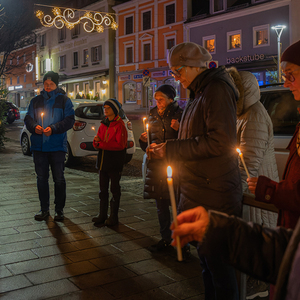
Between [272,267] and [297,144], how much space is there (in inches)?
36.2

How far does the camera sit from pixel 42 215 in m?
5.57

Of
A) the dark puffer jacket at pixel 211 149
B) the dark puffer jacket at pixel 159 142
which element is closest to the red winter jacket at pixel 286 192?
the dark puffer jacket at pixel 211 149

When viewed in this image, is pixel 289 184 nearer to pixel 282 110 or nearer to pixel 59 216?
pixel 282 110

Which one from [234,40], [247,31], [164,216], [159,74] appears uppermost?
[247,31]

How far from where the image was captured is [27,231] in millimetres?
5000

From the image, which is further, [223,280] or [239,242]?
[223,280]

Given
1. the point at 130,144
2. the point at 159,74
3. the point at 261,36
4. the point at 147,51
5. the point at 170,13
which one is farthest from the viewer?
the point at 147,51

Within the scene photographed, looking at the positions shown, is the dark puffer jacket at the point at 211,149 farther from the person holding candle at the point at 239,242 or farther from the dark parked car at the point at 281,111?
the dark parked car at the point at 281,111

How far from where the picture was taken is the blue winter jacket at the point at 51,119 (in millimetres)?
5477

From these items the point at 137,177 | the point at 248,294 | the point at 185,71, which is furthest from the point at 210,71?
the point at 137,177

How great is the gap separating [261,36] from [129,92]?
17047 mm

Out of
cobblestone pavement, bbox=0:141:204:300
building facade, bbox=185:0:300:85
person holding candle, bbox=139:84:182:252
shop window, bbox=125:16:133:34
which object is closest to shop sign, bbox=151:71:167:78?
building facade, bbox=185:0:300:85

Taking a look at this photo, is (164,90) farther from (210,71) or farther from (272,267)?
(272,267)

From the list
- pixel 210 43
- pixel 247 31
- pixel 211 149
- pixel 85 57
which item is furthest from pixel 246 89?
pixel 85 57
